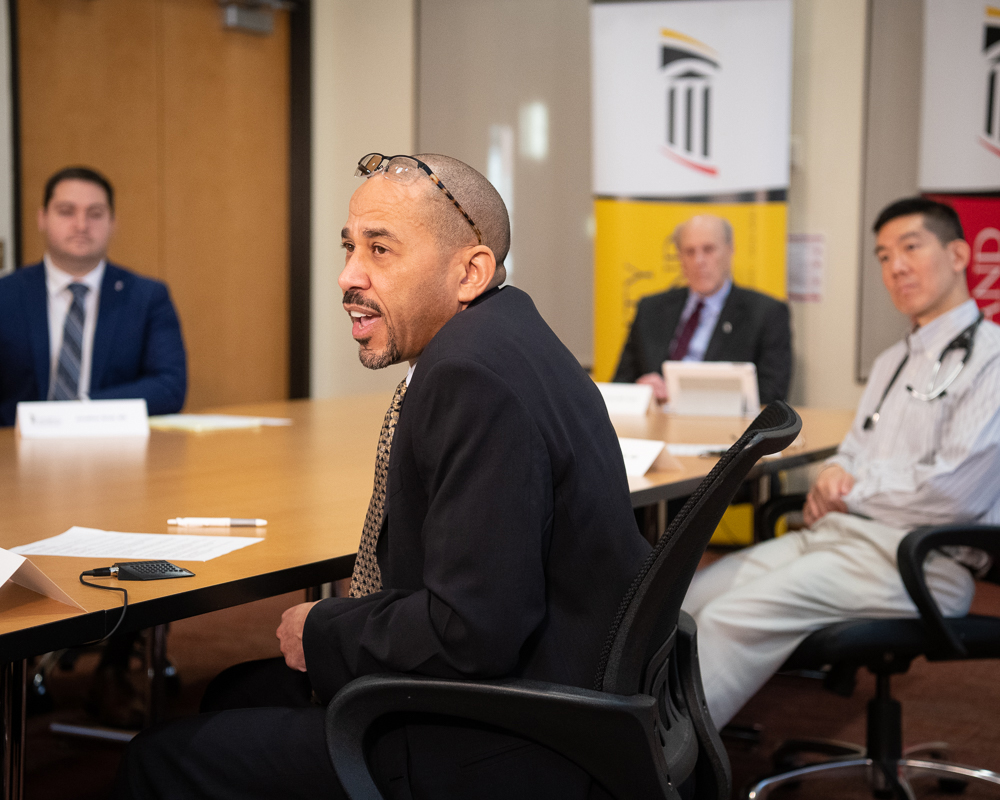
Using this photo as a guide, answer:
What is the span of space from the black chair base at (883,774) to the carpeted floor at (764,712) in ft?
0.23

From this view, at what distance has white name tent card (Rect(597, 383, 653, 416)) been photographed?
3.65 metres

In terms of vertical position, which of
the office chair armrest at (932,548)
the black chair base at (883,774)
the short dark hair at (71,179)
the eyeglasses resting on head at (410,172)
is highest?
the short dark hair at (71,179)

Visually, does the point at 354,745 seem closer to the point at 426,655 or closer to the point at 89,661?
the point at 426,655

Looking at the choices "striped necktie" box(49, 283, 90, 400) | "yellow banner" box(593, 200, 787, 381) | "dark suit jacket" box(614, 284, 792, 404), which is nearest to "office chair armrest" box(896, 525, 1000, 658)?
"dark suit jacket" box(614, 284, 792, 404)

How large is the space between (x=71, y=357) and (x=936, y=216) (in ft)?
8.83

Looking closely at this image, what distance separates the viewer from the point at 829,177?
5.74m

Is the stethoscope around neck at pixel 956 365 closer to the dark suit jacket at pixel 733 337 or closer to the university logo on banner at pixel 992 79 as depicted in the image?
the dark suit jacket at pixel 733 337

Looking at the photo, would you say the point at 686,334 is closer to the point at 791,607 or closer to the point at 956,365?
the point at 956,365

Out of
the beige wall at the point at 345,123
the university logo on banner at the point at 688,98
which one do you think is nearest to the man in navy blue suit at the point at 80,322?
the university logo on banner at the point at 688,98

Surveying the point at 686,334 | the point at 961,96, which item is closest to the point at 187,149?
the point at 686,334

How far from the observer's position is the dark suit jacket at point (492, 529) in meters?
1.14

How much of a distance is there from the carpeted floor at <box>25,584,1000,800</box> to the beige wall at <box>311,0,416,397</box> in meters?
3.09

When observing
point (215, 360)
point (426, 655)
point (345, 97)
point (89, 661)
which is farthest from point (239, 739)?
point (345, 97)

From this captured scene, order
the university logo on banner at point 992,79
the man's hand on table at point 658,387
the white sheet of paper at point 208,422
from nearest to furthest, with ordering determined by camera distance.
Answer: the white sheet of paper at point 208,422, the man's hand on table at point 658,387, the university logo on banner at point 992,79
